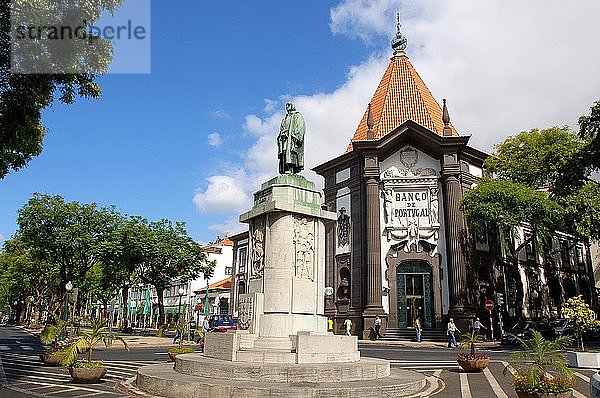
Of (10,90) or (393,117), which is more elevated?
(393,117)

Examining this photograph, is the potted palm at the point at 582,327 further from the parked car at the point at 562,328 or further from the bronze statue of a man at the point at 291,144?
the parked car at the point at 562,328

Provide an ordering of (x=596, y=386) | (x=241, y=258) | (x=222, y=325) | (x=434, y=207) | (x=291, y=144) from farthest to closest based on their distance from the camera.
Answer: (x=241, y=258)
(x=222, y=325)
(x=434, y=207)
(x=291, y=144)
(x=596, y=386)

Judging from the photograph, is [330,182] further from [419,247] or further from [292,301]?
[292,301]

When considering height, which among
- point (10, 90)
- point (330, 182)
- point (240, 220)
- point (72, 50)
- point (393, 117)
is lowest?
point (240, 220)

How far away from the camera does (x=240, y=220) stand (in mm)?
14211

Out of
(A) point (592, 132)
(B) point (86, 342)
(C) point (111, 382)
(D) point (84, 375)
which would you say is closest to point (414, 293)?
(A) point (592, 132)

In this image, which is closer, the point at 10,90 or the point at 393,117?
the point at 10,90

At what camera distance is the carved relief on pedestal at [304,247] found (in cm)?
1282

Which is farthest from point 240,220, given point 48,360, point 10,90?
point 48,360

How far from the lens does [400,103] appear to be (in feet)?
140

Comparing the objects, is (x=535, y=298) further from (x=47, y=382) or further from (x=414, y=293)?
(x=47, y=382)

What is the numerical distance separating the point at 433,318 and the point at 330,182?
13467 millimetres

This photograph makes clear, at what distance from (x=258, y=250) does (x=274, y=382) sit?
12.7ft

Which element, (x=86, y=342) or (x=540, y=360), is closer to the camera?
(x=540, y=360)
